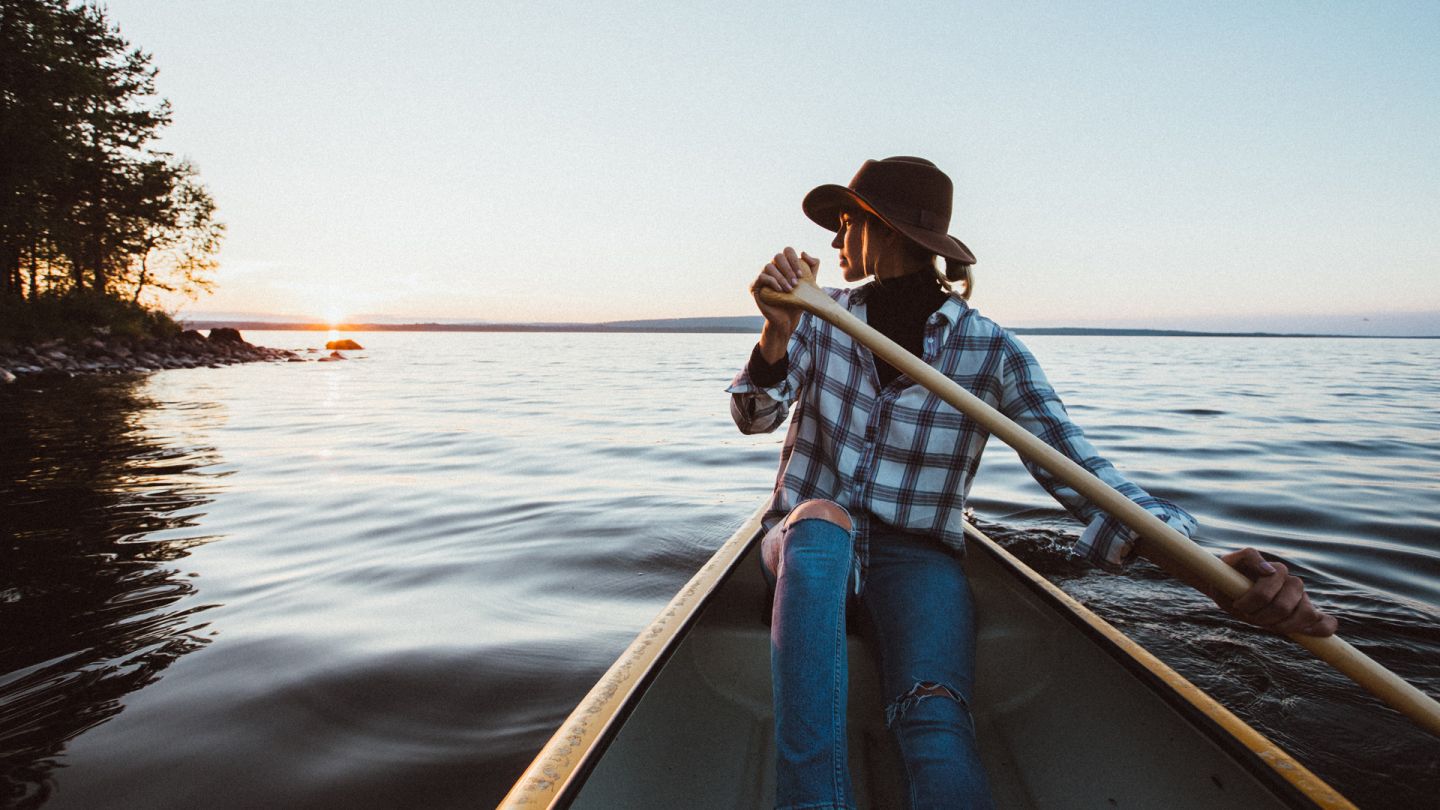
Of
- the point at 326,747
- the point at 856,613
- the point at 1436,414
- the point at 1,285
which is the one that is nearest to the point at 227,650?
the point at 326,747

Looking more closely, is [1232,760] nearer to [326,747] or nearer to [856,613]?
[856,613]

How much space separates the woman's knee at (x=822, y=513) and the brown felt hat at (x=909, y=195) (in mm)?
842

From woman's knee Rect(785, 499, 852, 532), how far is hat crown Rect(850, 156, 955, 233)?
899 mm

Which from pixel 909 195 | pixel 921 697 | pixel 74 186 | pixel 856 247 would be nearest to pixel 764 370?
pixel 856 247

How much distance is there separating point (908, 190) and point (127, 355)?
32.9 metres

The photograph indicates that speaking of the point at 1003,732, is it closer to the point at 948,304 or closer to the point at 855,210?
the point at 948,304

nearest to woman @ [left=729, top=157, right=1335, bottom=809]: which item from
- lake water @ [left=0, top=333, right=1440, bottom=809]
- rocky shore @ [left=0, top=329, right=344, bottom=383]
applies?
lake water @ [left=0, top=333, right=1440, bottom=809]

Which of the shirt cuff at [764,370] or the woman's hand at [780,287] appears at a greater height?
the woman's hand at [780,287]

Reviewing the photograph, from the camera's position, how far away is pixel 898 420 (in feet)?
6.85

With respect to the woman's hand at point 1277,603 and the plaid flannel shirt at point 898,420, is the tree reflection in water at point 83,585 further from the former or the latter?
the woman's hand at point 1277,603

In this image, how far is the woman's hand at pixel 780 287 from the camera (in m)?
1.97

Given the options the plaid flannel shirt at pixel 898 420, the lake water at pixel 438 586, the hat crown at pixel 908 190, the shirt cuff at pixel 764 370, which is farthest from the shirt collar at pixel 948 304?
the lake water at pixel 438 586

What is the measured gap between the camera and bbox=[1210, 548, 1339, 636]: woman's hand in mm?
1443

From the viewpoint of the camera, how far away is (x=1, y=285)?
2422cm
